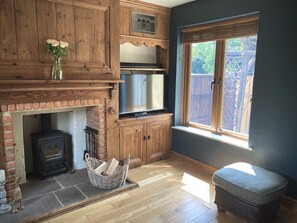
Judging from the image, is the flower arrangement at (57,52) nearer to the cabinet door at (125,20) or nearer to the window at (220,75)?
the cabinet door at (125,20)

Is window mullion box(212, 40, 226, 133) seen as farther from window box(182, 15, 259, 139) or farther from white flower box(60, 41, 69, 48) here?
white flower box(60, 41, 69, 48)

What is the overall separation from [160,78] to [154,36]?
26.0 inches

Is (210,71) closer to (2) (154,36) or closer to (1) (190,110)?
(1) (190,110)

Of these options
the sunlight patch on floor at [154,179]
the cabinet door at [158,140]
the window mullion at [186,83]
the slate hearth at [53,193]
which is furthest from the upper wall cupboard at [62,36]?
the sunlight patch on floor at [154,179]

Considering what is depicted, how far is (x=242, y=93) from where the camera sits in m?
3.10

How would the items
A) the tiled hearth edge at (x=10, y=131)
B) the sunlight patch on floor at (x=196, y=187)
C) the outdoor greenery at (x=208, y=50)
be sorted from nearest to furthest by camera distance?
the tiled hearth edge at (x=10, y=131)
the sunlight patch on floor at (x=196, y=187)
the outdoor greenery at (x=208, y=50)

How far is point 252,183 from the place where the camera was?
7.42ft

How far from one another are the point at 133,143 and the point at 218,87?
1.49m

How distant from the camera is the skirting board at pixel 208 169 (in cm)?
256

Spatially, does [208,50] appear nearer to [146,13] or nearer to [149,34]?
[149,34]

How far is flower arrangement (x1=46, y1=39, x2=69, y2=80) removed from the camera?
258cm

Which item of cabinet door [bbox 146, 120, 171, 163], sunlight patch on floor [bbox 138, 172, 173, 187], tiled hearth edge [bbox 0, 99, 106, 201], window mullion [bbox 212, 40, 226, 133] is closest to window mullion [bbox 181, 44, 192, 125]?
cabinet door [bbox 146, 120, 171, 163]

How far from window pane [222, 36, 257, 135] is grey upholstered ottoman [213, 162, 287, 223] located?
81 cm

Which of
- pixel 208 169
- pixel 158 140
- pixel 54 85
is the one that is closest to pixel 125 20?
pixel 54 85
